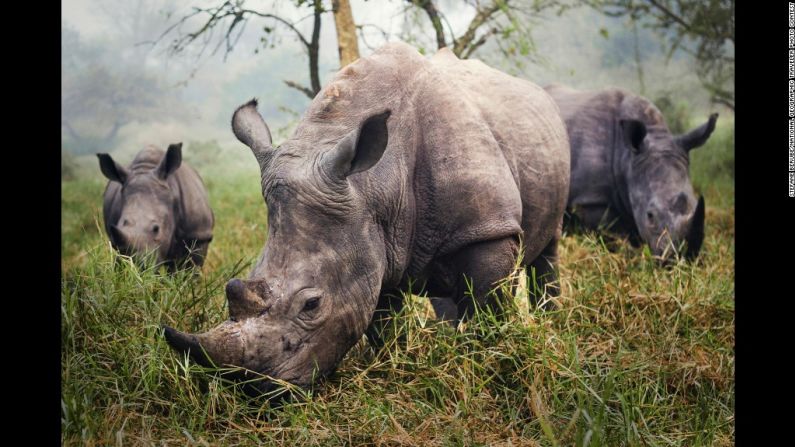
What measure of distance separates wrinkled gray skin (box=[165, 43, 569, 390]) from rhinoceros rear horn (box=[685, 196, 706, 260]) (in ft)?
6.77

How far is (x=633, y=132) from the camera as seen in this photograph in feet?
25.8

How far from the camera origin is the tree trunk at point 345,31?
204 inches

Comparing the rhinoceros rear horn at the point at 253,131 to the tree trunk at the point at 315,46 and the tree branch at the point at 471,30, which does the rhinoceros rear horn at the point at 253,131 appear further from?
the tree branch at the point at 471,30

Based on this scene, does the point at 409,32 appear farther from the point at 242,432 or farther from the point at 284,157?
the point at 242,432

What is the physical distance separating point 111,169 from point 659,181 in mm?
4931

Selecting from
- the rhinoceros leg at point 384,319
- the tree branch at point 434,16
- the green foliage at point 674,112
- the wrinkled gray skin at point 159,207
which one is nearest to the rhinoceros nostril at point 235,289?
the rhinoceros leg at point 384,319

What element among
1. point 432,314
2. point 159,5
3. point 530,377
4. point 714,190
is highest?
point 159,5

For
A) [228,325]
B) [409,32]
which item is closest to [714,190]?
[409,32]

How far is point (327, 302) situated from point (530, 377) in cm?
99

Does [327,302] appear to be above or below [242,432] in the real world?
above

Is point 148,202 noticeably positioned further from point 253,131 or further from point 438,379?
point 438,379

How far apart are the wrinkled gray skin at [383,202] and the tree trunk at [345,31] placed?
0.67m

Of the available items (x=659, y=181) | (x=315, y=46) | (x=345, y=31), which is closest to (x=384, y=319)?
(x=345, y=31)

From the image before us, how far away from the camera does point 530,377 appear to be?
3842mm
